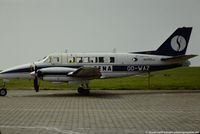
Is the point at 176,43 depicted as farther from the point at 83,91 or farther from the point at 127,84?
the point at 127,84

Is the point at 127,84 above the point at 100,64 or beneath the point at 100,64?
beneath

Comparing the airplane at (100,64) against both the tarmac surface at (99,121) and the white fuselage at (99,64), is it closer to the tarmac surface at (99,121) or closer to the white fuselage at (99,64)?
the white fuselage at (99,64)

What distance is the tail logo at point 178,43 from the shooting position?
Result: 26172 mm

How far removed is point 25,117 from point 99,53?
13135 mm

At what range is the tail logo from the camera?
85.9 feet

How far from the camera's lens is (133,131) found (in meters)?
9.28

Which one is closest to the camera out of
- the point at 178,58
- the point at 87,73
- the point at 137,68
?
the point at 87,73

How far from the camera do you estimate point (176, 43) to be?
2619 centimetres

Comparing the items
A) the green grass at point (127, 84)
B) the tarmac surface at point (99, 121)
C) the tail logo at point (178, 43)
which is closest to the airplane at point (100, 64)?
the tail logo at point (178, 43)

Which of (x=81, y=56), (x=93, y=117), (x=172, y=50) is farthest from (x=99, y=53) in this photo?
(x=93, y=117)

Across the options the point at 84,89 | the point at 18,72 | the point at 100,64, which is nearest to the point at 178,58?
the point at 100,64

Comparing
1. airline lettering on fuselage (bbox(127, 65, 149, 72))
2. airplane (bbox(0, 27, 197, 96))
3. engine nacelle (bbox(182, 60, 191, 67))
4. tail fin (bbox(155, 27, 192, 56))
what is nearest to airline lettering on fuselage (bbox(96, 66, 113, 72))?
airplane (bbox(0, 27, 197, 96))

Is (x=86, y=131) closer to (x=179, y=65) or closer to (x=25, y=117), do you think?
(x=25, y=117)

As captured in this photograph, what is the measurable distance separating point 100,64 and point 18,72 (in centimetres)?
589
